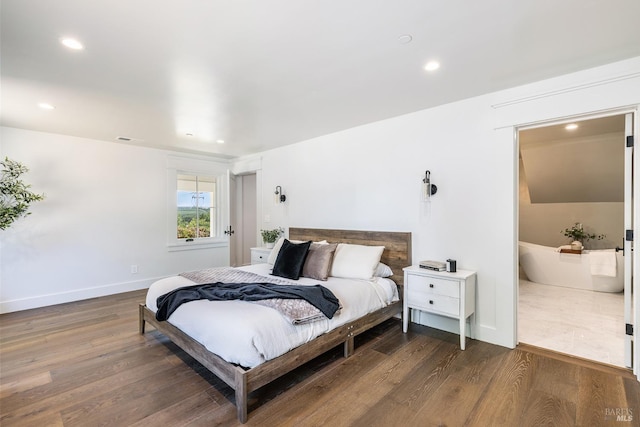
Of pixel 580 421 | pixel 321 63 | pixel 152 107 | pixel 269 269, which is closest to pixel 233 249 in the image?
pixel 269 269

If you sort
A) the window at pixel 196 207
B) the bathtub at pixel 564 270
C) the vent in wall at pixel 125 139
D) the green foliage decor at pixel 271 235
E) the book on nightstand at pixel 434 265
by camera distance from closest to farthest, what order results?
the book on nightstand at pixel 434 265
the vent in wall at pixel 125 139
the bathtub at pixel 564 270
the green foliage decor at pixel 271 235
the window at pixel 196 207

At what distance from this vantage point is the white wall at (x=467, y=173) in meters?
2.52

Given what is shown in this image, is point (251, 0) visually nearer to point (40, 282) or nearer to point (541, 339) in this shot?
point (541, 339)

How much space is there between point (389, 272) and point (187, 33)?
2.92m

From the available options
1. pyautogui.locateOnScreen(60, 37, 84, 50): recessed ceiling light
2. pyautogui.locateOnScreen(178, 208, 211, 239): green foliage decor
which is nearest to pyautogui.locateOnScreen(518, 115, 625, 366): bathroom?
pyautogui.locateOnScreen(60, 37, 84, 50): recessed ceiling light

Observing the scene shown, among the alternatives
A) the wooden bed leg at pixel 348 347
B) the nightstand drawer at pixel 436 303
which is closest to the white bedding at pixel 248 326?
the wooden bed leg at pixel 348 347

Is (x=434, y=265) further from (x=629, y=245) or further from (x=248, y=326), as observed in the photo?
(x=248, y=326)

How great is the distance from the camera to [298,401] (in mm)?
2010

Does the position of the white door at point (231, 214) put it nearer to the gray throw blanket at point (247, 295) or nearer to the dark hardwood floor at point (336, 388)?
the dark hardwood floor at point (336, 388)

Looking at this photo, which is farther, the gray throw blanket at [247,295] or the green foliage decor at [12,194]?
the green foliage decor at [12,194]

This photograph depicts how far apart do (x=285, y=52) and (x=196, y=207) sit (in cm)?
432

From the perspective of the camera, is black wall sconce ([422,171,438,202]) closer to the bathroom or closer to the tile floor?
the bathroom

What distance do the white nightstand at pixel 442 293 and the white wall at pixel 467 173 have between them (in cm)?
25

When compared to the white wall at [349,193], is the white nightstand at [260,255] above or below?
below
